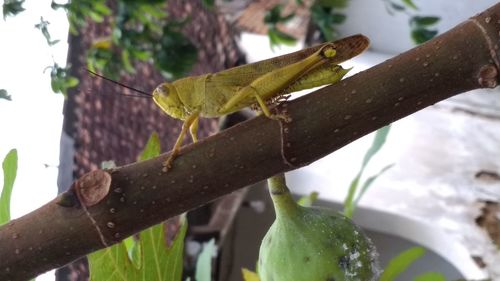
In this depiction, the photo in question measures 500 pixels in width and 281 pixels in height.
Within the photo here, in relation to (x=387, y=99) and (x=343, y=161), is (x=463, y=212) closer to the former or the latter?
(x=343, y=161)

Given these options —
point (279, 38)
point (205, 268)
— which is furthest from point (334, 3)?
point (205, 268)

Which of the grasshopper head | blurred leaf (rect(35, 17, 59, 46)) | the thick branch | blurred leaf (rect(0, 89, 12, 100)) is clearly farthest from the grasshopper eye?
blurred leaf (rect(35, 17, 59, 46))

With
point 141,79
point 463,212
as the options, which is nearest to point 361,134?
point 141,79

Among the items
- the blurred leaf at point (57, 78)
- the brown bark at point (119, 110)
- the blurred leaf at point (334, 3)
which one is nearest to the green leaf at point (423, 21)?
the blurred leaf at point (334, 3)

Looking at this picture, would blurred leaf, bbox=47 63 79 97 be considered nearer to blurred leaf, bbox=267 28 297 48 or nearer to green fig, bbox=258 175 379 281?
blurred leaf, bbox=267 28 297 48

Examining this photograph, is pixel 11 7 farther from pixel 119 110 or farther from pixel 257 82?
pixel 119 110

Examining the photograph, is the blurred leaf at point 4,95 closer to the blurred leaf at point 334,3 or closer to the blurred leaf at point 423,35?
the blurred leaf at point 334,3
